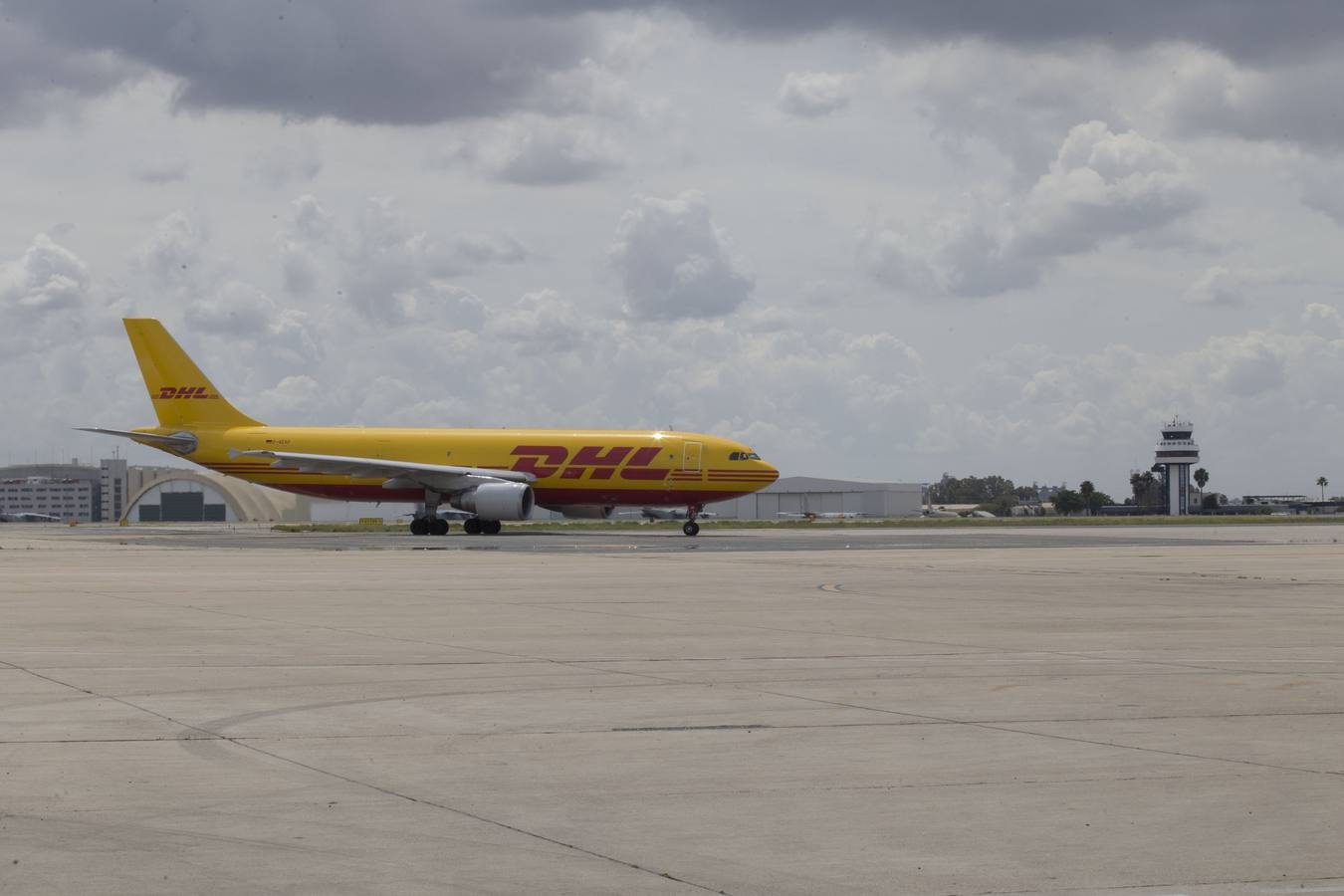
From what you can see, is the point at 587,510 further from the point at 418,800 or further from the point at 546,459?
the point at 418,800

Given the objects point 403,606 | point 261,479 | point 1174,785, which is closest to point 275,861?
point 1174,785

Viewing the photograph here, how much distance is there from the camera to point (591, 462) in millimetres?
65125

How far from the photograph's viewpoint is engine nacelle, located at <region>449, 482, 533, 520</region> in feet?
203

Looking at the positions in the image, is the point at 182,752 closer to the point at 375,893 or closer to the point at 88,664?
the point at 375,893

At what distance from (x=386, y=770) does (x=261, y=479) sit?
61.3m

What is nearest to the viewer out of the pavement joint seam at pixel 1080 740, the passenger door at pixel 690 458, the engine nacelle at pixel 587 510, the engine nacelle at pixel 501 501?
the pavement joint seam at pixel 1080 740

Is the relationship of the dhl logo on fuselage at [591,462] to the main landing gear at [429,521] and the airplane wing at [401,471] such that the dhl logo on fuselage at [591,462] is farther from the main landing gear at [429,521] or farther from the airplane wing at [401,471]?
the main landing gear at [429,521]

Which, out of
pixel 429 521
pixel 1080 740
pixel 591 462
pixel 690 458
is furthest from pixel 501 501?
pixel 1080 740

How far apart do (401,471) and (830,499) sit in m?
95.1

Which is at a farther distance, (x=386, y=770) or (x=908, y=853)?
(x=386, y=770)

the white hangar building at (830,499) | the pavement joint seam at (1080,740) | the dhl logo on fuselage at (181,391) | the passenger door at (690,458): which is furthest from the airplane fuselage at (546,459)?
the white hangar building at (830,499)

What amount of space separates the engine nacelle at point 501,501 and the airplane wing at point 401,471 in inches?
62.9

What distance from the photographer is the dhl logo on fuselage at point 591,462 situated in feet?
213

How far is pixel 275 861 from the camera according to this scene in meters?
7.45
